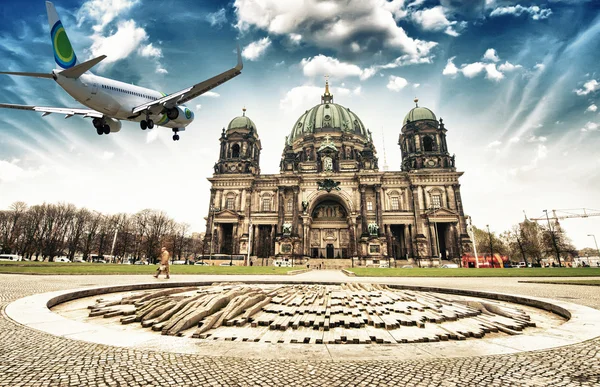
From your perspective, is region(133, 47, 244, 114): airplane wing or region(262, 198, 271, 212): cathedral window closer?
region(133, 47, 244, 114): airplane wing

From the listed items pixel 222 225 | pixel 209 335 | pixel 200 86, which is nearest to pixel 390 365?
pixel 209 335

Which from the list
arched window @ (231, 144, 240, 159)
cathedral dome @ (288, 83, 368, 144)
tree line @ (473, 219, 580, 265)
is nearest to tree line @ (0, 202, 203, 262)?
arched window @ (231, 144, 240, 159)

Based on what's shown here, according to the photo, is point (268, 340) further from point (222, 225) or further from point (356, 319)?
point (222, 225)

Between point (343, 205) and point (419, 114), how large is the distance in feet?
76.7

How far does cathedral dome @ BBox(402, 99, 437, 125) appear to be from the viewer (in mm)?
56125

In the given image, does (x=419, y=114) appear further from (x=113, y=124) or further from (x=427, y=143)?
(x=113, y=124)

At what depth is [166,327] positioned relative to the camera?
459cm

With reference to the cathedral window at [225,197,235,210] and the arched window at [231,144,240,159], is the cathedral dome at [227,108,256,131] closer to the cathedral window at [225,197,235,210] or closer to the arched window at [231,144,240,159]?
the arched window at [231,144,240,159]

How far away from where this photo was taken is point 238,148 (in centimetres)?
5872

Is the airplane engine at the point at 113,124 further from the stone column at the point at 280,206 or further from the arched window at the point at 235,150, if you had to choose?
the arched window at the point at 235,150

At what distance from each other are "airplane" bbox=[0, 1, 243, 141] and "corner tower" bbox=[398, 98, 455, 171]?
49005mm

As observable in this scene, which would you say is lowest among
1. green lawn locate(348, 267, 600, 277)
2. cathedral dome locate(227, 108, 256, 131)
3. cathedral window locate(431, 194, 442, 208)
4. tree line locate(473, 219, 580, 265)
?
green lawn locate(348, 267, 600, 277)

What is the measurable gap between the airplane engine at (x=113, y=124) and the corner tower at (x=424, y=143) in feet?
164

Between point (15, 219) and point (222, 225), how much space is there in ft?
141
